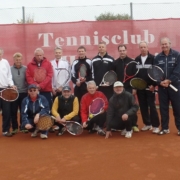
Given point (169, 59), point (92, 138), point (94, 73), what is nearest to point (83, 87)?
point (94, 73)

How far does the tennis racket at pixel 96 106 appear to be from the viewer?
18.7 ft

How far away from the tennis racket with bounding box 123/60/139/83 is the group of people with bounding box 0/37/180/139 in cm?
7

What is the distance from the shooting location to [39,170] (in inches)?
148

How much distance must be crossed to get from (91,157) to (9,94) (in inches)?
82.1

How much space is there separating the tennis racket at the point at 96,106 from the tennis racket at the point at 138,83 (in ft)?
2.07

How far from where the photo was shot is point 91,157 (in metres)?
4.23

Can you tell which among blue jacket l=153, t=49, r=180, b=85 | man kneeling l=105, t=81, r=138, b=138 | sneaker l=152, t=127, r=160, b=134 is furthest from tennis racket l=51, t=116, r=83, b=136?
blue jacket l=153, t=49, r=180, b=85

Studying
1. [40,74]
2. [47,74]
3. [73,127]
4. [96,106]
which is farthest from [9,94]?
[96,106]

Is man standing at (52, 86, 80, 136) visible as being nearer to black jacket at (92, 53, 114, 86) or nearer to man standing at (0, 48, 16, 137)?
black jacket at (92, 53, 114, 86)

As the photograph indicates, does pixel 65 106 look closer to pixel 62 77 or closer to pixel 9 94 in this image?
pixel 62 77

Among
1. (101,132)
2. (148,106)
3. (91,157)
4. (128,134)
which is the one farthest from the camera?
(148,106)

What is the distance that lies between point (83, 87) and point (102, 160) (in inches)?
89.5

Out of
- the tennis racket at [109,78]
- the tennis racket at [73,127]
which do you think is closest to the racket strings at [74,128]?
the tennis racket at [73,127]

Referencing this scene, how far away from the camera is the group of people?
537cm
